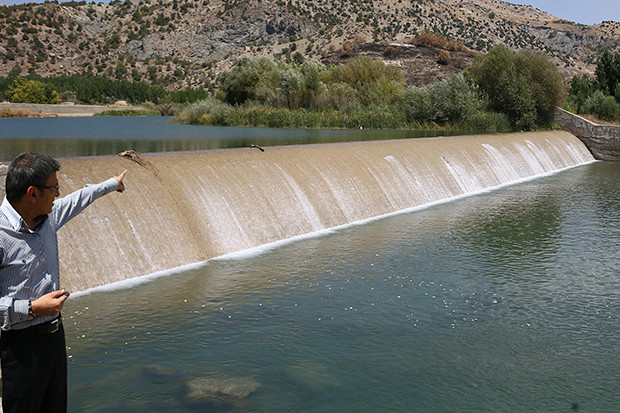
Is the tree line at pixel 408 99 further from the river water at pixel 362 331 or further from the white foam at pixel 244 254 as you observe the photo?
the river water at pixel 362 331

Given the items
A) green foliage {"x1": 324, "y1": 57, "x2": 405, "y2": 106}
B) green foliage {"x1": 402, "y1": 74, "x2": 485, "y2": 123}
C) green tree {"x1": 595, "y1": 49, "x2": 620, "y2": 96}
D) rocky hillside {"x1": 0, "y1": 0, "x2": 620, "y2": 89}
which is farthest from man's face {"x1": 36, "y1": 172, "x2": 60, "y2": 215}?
rocky hillside {"x1": 0, "y1": 0, "x2": 620, "y2": 89}

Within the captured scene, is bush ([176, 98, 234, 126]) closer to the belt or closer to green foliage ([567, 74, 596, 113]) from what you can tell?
green foliage ([567, 74, 596, 113])

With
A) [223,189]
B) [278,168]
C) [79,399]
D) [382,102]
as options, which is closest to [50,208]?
[79,399]

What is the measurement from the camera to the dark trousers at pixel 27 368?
268cm

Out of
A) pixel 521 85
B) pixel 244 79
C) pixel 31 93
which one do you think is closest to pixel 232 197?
pixel 521 85

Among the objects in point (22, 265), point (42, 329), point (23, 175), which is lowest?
point (42, 329)

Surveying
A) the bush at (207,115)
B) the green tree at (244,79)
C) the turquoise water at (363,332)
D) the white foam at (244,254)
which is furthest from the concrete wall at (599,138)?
the green tree at (244,79)

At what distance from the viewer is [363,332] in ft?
19.3

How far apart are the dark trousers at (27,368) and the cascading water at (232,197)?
13.2 ft

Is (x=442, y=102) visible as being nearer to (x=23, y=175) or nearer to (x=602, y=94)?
(x=602, y=94)

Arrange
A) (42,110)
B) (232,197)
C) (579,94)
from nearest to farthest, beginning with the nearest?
(232,197) < (579,94) < (42,110)

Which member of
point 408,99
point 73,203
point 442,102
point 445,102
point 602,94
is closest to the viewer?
point 73,203

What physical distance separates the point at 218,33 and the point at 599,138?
89.8 m

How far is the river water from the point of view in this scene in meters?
4.71
